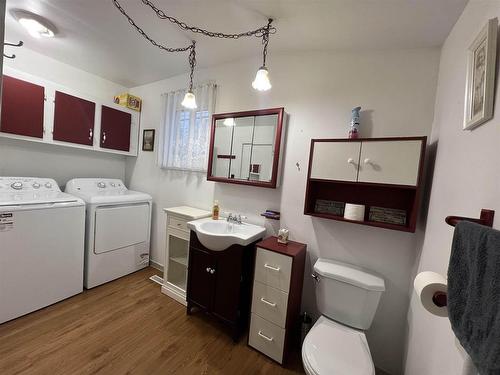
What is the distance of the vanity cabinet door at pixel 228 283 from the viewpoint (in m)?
1.67

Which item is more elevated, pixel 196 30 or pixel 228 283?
pixel 196 30

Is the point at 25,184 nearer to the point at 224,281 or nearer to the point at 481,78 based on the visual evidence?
the point at 224,281

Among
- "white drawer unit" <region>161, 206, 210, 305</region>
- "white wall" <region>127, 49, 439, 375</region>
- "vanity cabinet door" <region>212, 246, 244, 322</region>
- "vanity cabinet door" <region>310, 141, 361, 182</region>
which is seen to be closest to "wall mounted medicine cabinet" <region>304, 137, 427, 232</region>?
"vanity cabinet door" <region>310, 141, 361, 182</region>

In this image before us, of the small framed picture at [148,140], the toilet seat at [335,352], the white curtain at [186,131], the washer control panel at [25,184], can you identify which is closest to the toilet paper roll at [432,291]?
the toilet seat at [335,352]

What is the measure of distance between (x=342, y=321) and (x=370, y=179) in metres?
0.99

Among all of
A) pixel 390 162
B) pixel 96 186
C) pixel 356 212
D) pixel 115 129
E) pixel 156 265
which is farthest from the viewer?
pixel 156 265

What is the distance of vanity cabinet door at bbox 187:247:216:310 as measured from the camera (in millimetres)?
1818

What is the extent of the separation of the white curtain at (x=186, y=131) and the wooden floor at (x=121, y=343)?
1.52m

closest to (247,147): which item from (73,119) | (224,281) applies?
A: (224,281)

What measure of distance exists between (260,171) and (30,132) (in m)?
2.26

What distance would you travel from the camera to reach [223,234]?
1.68 meters

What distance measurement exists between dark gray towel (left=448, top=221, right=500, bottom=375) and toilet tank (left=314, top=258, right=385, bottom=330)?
2.49ft

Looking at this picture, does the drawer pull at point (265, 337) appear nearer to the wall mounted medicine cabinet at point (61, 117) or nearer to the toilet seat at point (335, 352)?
the toilet seat at point (335, 352)

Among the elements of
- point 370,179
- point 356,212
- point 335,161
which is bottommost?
point 356,212
